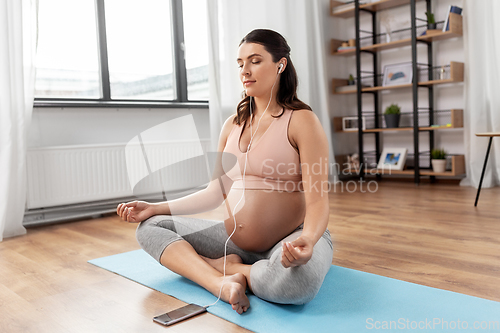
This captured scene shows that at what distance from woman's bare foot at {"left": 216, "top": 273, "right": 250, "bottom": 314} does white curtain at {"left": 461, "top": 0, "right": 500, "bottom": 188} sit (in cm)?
290

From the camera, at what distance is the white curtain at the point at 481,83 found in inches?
137

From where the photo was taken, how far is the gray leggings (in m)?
1.21

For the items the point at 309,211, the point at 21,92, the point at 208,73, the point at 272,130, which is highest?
the point at 208,73

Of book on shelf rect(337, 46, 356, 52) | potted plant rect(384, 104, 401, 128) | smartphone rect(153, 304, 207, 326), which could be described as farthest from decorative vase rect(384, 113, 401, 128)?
smartphone rect(153, 304, 207, 326)

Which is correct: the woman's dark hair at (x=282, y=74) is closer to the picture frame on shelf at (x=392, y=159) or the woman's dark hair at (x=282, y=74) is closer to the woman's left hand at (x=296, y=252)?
the woman's left hand at (x=296, y=252)

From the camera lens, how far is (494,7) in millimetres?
3424

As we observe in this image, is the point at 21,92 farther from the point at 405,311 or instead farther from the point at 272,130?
the point at 405,311

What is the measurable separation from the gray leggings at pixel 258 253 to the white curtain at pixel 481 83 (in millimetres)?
2645

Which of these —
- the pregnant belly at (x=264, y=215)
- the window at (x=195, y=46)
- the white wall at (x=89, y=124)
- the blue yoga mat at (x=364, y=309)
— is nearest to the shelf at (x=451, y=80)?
the window at (x=195, y=46)

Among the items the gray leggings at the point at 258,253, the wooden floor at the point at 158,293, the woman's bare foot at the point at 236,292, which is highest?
the gray leggings at the point at 258,253

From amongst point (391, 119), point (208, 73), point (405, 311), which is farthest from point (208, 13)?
point (405, 311)

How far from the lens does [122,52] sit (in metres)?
3.41

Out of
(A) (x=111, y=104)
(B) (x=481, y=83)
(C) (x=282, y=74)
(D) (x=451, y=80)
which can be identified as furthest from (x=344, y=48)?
(C) (x=282, y=74)

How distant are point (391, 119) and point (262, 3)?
156cm
